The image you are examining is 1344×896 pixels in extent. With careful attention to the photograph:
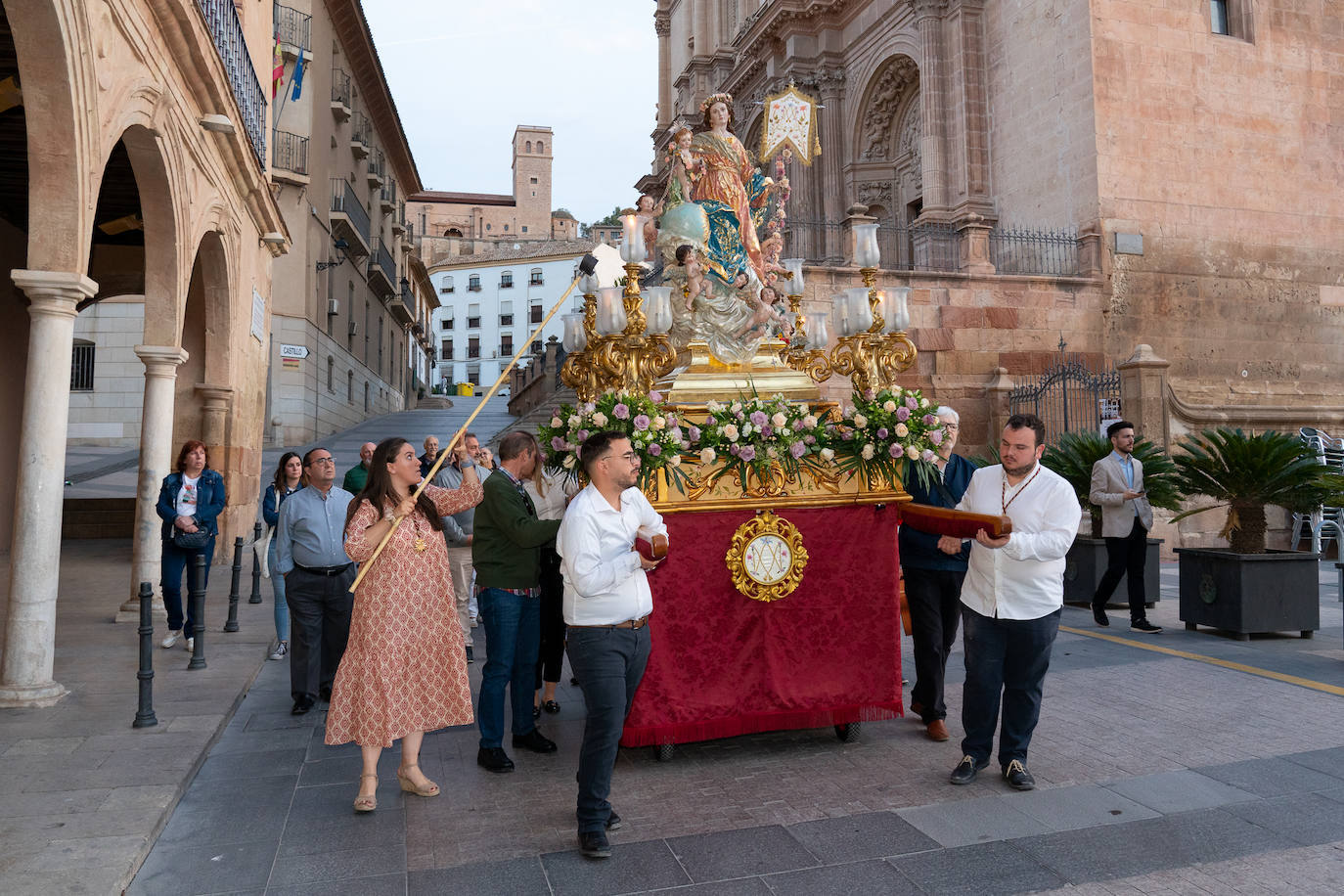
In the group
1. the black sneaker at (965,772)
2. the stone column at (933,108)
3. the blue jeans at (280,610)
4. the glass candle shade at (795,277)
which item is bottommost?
the black sneaker at (965,772)

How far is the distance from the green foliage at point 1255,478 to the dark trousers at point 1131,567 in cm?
69

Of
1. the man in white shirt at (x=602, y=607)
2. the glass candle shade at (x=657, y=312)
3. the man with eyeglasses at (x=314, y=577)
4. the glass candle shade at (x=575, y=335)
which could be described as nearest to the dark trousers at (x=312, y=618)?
the man with eyeglasses at (x=314, y=577)

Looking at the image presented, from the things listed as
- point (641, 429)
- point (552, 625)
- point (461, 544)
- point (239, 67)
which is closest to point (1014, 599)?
point (641, 429)

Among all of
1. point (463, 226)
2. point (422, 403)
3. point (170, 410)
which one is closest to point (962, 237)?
Answer: point (170, 410)

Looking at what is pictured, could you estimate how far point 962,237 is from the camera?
17.9m

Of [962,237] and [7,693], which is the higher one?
[962,237]

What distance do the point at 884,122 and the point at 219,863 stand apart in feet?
85.3

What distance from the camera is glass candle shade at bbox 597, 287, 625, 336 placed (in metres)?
5.28

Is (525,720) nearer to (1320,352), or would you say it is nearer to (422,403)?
(1320,352)

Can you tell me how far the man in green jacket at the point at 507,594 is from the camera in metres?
4.89

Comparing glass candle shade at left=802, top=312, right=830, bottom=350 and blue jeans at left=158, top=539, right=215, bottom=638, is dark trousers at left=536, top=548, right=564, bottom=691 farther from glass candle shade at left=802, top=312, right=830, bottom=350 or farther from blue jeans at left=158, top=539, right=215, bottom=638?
blue jeans at left=158, top=539, right=215, bottom=638

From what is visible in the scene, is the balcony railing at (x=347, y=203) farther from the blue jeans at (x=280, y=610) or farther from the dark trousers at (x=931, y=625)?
the dark trousers at (x=931, y=625)

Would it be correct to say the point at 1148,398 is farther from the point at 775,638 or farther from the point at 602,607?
the point at 602,607

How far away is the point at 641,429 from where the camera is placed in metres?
4.82
